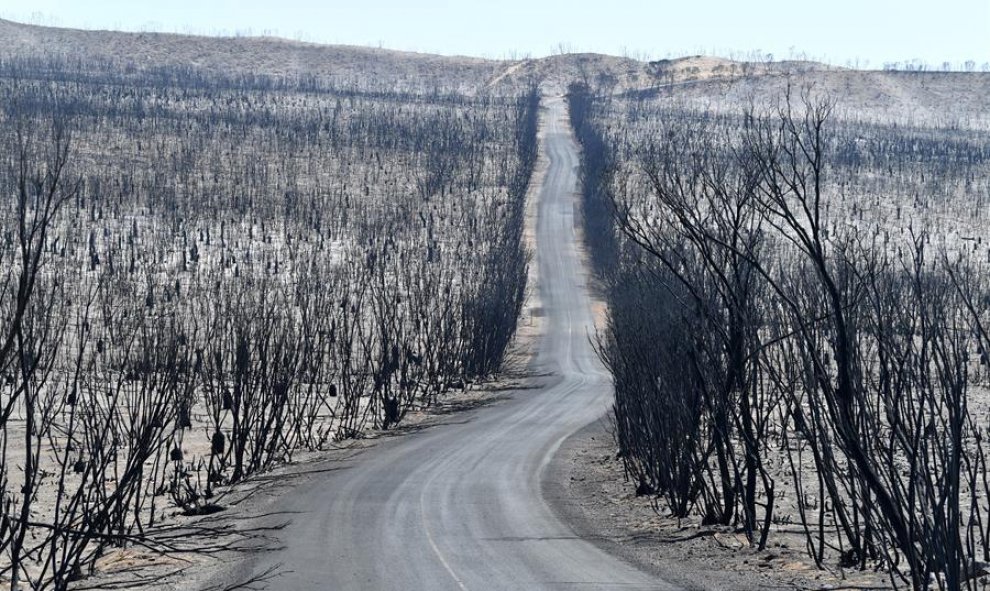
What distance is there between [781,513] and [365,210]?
344 feet

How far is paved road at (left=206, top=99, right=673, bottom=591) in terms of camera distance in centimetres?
1556

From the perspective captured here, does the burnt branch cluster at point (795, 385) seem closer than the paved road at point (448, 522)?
Yes

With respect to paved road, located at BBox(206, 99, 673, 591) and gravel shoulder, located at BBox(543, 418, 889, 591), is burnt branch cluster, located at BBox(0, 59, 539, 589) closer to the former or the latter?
paved road, located at BBox(206, 99, 673, 591)

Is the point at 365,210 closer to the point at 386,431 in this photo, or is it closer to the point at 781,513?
the point at 386,431

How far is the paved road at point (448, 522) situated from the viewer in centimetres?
1556

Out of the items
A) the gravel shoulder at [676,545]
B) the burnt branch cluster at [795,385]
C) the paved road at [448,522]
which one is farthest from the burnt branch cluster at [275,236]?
the burnt branch cluster at [795,385]

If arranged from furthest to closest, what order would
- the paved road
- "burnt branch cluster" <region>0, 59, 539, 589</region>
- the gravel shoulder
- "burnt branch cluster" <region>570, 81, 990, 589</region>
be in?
"burnt branch cluster" <region>0, 59, 539, 589</region> < the paved road < the gravel shoulder < "burnt branch cluster" <region>570, 81, 990, 589</region>

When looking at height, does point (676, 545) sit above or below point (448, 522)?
above

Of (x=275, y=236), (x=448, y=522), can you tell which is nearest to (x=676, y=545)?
(x=448, y=522)

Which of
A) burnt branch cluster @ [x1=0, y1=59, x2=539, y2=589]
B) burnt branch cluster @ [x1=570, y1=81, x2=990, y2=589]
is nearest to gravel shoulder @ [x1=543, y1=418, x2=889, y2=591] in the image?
burnt branch cluster @ [x1=570, y1=81, x2=990, y2=589]

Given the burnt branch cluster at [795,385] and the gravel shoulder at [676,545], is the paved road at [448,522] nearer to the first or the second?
the gravel shoulder at [676,545]

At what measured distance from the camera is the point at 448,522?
2067 cm

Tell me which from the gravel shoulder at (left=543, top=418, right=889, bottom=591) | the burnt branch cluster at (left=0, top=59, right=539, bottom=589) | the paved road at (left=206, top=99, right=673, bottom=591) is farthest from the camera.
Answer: the burnt branch cluster at (left=0, top=59, right=539, bottom=589)

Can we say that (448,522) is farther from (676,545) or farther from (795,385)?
(795,385)
